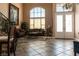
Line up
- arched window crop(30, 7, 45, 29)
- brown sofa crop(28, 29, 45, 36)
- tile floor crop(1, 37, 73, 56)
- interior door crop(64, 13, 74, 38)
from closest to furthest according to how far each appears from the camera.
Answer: tile floor crop(1, 37, 73, 56)
brown sofa crop(28, 29, 45, 36)
interior door crop(64, 13, 74, 38)
arched window crop(30, 7, 45, 29)

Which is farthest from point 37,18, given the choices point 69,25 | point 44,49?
point 44,49

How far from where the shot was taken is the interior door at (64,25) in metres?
8.67

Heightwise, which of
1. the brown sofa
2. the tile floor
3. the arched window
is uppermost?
the arched window

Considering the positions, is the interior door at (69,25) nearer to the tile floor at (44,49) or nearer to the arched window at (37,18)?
the arched window at (37,18)

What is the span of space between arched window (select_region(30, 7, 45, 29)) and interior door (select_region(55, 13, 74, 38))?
37.3 inches

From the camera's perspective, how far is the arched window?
28.6ft

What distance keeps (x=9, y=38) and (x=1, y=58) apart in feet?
11.0

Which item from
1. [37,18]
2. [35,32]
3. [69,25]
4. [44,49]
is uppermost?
[37,18]

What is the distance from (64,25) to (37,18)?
6.76ft

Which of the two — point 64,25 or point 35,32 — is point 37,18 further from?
point 64,25

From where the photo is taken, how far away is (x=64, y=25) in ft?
28.8

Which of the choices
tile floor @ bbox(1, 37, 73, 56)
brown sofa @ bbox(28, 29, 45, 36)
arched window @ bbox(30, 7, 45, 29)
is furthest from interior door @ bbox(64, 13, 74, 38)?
tile floor @ bbox(1, 37, 73, 56)

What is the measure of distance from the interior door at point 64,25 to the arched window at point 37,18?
95 centimetres

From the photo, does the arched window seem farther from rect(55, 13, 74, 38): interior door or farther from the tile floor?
the tile floor
